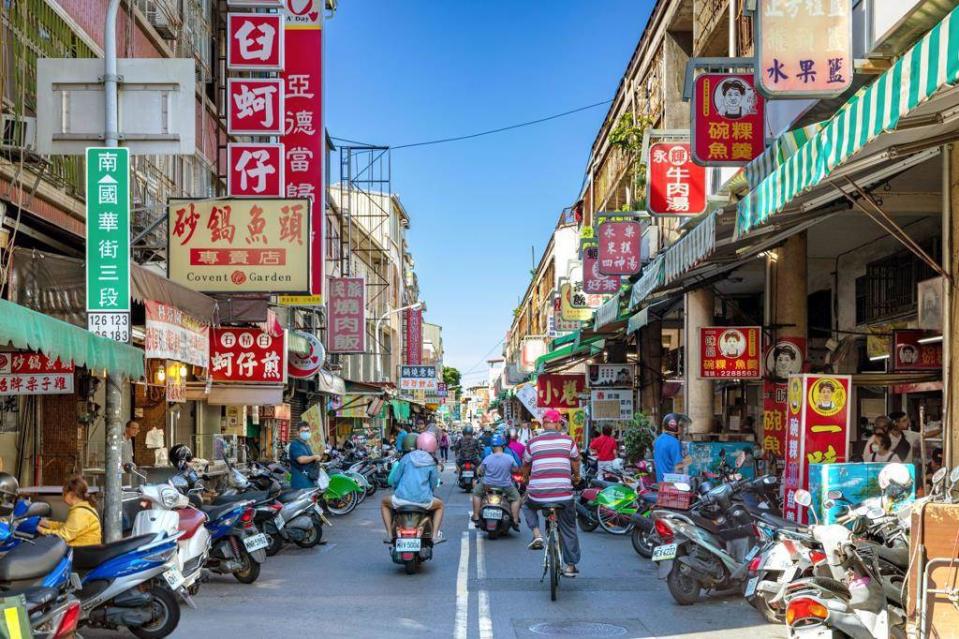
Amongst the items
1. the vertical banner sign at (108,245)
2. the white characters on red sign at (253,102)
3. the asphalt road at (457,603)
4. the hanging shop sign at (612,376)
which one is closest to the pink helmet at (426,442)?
the asphalt road at (457,603)

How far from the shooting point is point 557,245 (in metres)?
57.7

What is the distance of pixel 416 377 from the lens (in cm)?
5759

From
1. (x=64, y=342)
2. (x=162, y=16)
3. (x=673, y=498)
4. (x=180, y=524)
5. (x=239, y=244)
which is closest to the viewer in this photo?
(x=64, y=342)

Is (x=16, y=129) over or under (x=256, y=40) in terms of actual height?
under

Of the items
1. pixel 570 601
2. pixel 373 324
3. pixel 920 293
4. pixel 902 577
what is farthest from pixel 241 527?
pixel 373 324

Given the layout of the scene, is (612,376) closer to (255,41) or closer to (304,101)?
(304,101)

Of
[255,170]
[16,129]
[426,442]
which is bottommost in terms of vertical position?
[426,442]

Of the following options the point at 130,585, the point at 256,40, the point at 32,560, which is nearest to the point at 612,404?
the point at 256,40

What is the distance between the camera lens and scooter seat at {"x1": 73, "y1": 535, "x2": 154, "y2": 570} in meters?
8.23

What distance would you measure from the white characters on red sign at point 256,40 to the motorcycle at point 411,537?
8805 millimetres

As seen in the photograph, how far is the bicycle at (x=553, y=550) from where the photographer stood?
1017 cm

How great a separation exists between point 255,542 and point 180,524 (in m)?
1.99

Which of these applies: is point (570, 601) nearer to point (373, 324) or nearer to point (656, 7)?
point (656, 7)

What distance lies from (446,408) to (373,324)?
73.2 m
